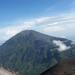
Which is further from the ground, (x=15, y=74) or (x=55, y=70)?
(x=55, y=70)

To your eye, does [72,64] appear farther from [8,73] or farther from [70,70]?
[8,73]

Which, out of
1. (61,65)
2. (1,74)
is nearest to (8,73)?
(1,74)

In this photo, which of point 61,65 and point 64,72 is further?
point 61,65

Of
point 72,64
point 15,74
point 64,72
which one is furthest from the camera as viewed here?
point 15,74

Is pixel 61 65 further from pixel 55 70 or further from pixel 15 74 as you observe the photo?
pixel 15 74

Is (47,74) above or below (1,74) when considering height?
above

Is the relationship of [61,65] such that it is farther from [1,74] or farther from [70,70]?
[1,74]

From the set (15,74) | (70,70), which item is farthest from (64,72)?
(15,74)

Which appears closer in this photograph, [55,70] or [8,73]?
[55,70]

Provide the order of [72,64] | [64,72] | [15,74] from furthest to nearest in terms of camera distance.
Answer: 1. [15,74]
2. [72,64]
3. [64,72]
